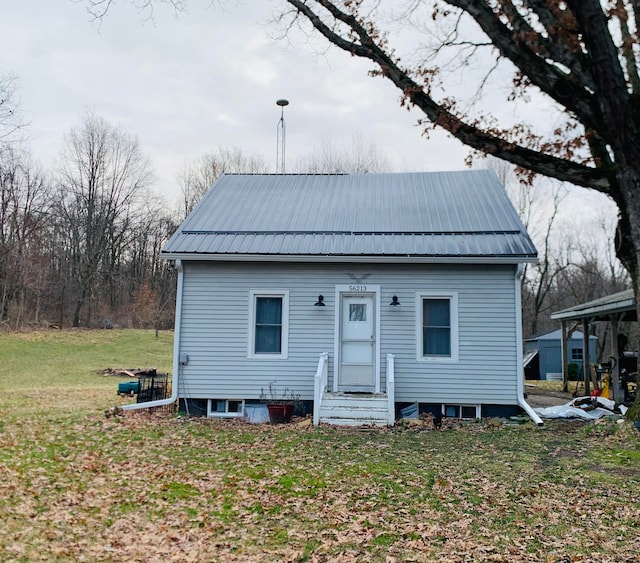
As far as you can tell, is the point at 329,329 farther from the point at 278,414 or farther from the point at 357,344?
the point at 278,414

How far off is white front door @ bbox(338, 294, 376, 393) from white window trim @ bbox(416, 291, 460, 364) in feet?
2.88

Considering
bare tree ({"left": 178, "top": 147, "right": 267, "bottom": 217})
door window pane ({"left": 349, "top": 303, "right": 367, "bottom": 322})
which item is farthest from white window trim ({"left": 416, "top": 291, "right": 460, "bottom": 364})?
bare tree ({"left": 178, "top": 147, "right": 267, "bottom": 217})

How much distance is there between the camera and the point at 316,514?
201 inches

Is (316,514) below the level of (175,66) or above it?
below

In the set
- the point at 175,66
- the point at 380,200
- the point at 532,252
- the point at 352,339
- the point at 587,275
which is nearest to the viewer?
the point at 532,252

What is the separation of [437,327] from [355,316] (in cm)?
→ 165

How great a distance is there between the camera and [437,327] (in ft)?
36.0

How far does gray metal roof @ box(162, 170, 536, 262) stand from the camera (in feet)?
36.1

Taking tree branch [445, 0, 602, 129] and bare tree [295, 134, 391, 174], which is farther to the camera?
bare tree [295, 134, 391, 174]

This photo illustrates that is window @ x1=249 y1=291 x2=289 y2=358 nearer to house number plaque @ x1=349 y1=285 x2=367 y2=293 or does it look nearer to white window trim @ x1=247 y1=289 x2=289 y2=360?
white window trim @ x1=247 y1=289 x2=289 y2=360

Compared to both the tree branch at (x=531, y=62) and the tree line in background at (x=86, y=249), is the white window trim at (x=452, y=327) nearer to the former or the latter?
the tree branch at (x=531, y=62)

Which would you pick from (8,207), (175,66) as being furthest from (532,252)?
(8,207)

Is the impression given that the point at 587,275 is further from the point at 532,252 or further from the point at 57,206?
the point at 57,206

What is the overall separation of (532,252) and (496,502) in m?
6.15
